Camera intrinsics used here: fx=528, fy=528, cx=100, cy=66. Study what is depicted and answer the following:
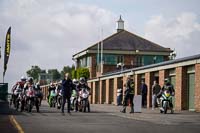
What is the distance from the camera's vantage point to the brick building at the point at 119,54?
85.4 metres

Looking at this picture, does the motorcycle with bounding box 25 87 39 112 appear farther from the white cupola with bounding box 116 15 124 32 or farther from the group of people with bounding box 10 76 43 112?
the white cupola with bounding box 116 15 124 32

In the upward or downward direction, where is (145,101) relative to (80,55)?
downward

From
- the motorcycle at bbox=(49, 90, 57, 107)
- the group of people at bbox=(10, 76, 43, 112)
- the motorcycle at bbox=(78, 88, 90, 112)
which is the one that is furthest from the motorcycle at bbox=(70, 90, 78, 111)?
the motorcycle at bbox=(49, 90, 57, 107)

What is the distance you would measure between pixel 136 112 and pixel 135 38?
223ft

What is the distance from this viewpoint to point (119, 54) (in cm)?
8794

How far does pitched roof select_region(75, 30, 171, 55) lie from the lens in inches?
3494

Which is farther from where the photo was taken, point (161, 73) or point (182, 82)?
point (161, 73)

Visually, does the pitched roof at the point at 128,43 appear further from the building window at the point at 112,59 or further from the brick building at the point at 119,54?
the building window at the point at 112,59

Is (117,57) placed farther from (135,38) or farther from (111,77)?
(111,77)

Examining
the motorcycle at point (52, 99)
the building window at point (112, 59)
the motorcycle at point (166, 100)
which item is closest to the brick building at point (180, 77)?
the motorcycle at point (166, 100)

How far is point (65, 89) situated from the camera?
84.7 ft

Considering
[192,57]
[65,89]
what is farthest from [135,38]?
[65,89]

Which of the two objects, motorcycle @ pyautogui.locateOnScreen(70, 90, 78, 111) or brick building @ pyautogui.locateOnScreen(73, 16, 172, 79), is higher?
brick building @ pyautogui.locateOnScreen(73, 16, 172, 79)

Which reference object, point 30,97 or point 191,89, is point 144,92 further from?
point 30,97
